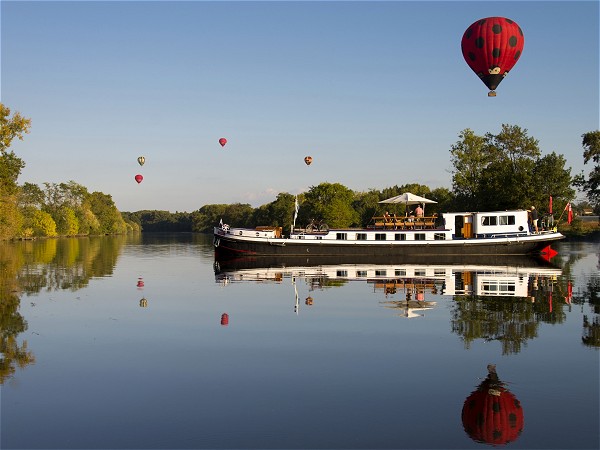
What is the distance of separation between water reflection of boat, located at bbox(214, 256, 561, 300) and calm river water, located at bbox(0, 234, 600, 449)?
1221 millimetres

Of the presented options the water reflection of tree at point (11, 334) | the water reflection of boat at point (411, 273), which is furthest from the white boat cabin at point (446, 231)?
the water reflection of tree at point (11, 334)

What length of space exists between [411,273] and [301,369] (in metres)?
25.9

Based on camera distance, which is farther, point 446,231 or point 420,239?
point 420,239

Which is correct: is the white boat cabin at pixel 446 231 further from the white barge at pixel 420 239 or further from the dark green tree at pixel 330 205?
the dark green tree at pixel 330 205

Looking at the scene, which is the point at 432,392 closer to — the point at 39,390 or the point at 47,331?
the point at 39,390

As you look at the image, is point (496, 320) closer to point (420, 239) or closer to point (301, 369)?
point (301, 369)

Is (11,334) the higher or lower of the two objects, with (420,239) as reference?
lower

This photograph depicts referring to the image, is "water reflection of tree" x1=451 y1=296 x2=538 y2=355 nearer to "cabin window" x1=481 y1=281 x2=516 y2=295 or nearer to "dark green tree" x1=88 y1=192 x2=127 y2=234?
"cabin window" x1=481 y1=281 x2=516 y2=295

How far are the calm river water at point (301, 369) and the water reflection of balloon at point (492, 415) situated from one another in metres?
0.04

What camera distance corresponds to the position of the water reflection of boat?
31.2 m

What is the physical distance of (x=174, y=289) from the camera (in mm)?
32188

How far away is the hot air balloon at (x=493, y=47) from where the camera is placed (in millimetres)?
44875

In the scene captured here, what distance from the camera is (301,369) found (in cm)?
1502

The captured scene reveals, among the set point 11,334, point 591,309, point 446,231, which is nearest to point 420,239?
point 446,231
